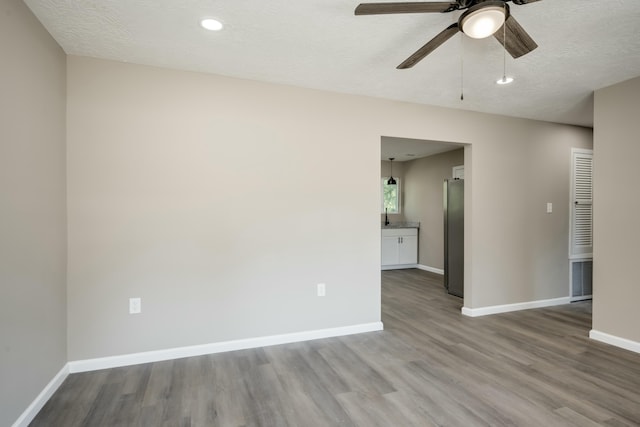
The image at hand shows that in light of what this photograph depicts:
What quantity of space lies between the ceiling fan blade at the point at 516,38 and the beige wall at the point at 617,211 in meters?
2.02

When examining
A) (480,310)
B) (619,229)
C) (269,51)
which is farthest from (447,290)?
(269,51)

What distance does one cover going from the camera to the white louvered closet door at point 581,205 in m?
4.43

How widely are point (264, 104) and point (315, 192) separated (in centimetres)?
96

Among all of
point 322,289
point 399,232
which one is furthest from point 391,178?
point 322,289

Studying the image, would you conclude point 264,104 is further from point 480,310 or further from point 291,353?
point 480,310

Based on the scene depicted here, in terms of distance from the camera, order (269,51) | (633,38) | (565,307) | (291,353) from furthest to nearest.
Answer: (565,307) → (291,353) → (269,51) → (633,38)

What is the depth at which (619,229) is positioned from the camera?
306 cm

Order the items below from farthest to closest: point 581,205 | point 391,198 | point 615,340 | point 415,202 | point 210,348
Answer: point 391,198, point 415,202, point 581,205, point 615,340, point 210,348

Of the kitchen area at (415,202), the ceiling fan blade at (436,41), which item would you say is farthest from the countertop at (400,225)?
the ceiling fan blade at (436,41)

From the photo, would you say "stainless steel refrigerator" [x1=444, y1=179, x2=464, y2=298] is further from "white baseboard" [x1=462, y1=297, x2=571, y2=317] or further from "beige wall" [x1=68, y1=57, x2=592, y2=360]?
"beige wall" [x1=68, y1=57, x2=592, y2=360]

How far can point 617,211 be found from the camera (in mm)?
3072

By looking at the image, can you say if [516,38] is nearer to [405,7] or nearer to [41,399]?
[405,7]

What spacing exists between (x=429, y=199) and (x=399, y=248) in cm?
120

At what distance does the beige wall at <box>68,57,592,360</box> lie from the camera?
101 inches
